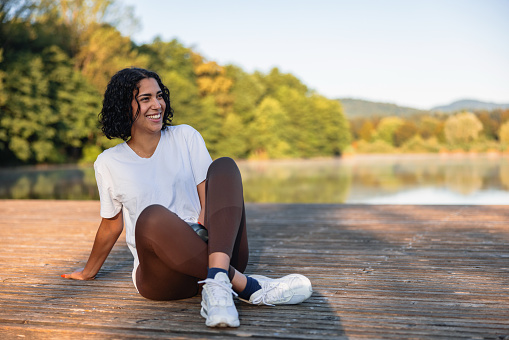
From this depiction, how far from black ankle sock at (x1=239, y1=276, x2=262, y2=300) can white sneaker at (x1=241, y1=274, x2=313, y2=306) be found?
0.01 metres

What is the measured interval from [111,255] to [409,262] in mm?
1628

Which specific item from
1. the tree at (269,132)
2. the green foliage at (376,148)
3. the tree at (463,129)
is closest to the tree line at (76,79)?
the tree at (269,132)

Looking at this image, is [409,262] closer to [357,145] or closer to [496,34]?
[496,34]

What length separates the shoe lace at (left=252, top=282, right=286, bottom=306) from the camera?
1.73 m

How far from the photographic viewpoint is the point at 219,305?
5.02 ft

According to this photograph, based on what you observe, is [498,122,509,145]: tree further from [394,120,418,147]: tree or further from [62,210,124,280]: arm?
[62,210,124,280]: arm

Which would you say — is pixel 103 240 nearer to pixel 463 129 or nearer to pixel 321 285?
pixel 321 285

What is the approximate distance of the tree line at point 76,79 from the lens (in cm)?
1809

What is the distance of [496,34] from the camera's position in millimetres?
36438

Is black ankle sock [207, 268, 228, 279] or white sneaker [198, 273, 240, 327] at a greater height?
black ankle sock [207, 268, 228, 279]

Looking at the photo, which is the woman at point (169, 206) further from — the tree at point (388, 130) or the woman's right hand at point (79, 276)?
the tree at point (388, 130)

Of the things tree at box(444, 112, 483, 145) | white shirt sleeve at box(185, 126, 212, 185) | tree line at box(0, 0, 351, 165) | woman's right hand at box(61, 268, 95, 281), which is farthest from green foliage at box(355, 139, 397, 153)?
white shirt sleeve at box(185, 126, 212, 185)

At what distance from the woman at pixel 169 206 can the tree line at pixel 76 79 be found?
17019 mm

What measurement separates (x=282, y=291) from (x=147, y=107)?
2.71ft
